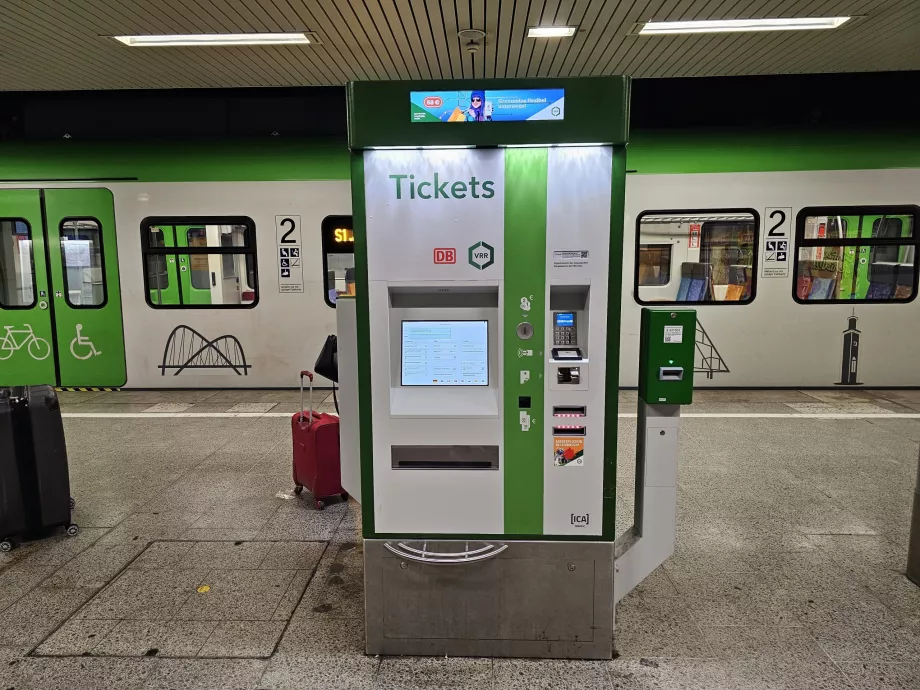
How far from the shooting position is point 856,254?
23.5 feet

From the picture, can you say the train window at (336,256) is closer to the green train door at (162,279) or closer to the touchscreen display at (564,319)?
the green train door at (162,279)

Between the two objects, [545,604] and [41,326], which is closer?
[545,604]

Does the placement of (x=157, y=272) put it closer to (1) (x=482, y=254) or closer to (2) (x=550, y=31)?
(2) (x=550, y=31)

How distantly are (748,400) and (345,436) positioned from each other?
5787 millimetres

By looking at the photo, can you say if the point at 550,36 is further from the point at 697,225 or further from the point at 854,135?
the point at 854,135

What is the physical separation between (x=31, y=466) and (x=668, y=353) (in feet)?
12.6

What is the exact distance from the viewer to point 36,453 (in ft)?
12.3

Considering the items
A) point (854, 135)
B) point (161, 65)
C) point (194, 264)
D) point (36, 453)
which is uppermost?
point (161, 65)

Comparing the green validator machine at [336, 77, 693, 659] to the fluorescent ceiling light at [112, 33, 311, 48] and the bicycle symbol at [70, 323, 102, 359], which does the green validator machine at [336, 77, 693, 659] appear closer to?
the fluorescent ceiling light at [112, 33, 311, 48]

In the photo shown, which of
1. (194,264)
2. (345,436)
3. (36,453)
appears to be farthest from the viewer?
(194,264)

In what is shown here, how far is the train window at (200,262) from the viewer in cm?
Result: 736

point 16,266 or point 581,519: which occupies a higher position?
point 16,266

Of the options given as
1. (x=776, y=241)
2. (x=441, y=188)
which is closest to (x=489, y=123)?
(x=441, y=188)

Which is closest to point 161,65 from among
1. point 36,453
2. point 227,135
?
point 227,135
